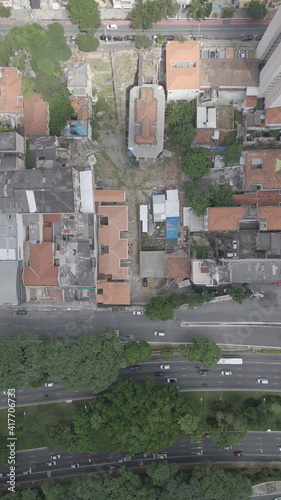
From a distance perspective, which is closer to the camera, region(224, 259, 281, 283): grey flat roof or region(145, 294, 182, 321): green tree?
region(224, 259, 281, 283): grey flat roof

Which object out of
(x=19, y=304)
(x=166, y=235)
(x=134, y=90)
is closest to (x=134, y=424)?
(x=19, y=304)

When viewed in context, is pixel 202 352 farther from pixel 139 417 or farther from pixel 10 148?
pixel 10 148

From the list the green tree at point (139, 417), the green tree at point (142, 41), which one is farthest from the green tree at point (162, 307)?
the green tree at point (142, 41)

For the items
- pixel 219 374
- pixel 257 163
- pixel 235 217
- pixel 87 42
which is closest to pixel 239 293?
pixel 235 217

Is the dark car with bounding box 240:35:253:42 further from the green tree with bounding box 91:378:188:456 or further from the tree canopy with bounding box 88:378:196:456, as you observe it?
the green tree with bounding box 91:378:188:456

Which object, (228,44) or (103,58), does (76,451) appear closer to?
(103,58)

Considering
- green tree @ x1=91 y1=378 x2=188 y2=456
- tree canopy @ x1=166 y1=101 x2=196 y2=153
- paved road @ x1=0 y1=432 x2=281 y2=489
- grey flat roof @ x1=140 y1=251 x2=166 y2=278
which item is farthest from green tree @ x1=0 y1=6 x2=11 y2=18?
paved road @ x1=0 y1=432 x2=281 y2=489

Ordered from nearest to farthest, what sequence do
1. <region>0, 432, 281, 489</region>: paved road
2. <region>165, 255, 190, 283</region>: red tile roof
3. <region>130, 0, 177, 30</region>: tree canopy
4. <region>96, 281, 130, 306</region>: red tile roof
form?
<region>130, 0, 177, 30</region>: tree canopy
<region>165, 255, 190, 283</region>: red tile roof
<region>96, 281, 130, 306</region>: red tile roof
<region>0, 432, 281, 489</region>: paved road

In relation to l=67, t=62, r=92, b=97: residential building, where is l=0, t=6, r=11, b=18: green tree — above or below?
above
